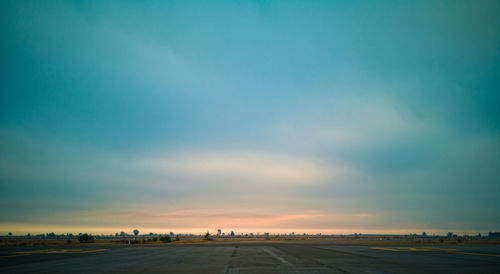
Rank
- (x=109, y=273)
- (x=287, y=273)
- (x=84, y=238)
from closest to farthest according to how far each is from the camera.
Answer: (x=287, y=273) < (x=109, y=273) < (x=84, y=238)

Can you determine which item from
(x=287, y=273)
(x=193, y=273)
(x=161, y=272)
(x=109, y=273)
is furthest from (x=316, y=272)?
(x=109, y=273)

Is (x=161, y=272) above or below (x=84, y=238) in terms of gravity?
above

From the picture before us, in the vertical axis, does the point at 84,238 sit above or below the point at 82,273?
below

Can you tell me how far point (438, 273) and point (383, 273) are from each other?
8.80 feet

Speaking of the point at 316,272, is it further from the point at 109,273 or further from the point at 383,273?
the point at 109,273

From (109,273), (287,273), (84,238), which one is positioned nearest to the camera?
(287,273)

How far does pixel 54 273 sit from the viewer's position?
13.9 metres

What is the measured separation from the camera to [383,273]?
13453 millimetres

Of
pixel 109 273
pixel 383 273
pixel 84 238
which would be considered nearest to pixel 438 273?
pixel 383 273

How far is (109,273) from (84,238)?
298 ft

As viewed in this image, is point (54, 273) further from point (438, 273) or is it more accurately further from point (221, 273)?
point (438, 273)

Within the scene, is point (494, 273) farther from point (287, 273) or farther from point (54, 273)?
point (54, 273)

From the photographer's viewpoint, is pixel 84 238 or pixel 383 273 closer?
pixel 383 273

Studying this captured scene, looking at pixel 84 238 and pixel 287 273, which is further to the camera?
pixel 84 238
